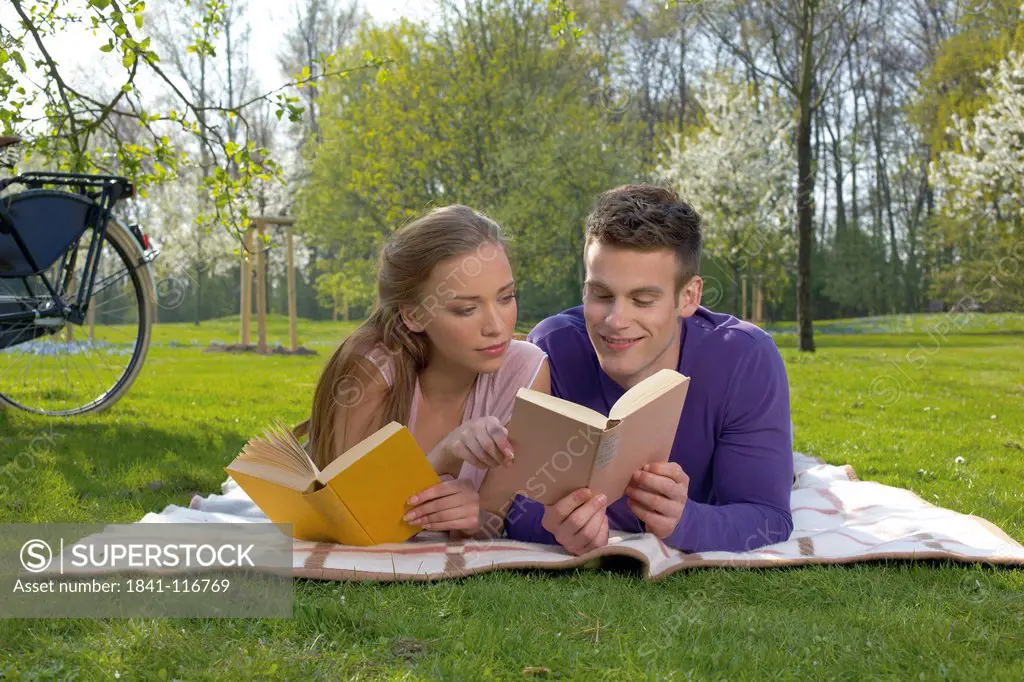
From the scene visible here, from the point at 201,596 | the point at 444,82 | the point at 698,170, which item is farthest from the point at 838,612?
the point at 698,170

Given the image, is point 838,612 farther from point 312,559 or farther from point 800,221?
point 800,221

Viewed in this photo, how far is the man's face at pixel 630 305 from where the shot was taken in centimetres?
300

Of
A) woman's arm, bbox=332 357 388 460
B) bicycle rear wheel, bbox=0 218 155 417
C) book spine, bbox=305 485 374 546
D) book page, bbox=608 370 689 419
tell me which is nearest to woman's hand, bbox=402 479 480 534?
book spine, bbox=305 485 374 546

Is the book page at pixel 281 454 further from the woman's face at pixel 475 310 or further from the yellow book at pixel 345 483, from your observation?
the woman's face at pixel 475 310

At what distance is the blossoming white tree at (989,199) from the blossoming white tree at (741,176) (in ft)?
12.4

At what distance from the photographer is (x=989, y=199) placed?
20391mm

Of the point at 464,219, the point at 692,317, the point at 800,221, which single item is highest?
the point at 800,221

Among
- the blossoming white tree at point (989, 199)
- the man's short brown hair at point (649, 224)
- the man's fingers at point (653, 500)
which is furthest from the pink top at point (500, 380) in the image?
the blossoming white tree at point (989, 199)

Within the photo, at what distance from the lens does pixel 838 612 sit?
97.0 inches

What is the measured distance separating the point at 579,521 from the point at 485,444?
36 centimetres

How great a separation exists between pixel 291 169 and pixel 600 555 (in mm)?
25878

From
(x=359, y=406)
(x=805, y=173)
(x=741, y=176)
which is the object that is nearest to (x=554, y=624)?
(x=359, y=406)

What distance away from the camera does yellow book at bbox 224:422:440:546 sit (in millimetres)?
2656

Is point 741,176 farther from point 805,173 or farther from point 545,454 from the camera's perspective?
point 545,454
